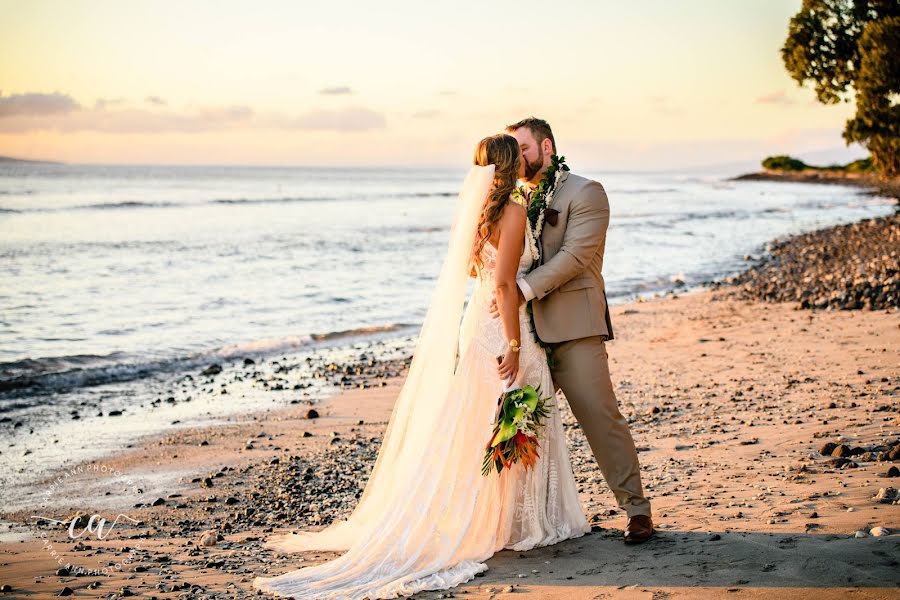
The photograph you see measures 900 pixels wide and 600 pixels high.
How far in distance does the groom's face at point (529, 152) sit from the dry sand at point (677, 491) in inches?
95.6

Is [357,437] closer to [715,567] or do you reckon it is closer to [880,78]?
[715,567]

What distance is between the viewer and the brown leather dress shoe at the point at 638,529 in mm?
5008

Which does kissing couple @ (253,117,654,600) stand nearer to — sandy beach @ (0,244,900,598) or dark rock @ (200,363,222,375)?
sandy beach @ (0,244,900,598)

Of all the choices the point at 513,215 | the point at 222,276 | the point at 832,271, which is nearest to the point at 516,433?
the point at 513,215

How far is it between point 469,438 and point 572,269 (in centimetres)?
126

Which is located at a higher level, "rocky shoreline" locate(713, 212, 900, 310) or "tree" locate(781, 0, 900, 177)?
"tree" locate(781, 0, 900, 177)

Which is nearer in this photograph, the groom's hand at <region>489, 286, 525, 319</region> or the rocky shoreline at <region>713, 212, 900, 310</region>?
the groom's hand at <region>489, 286, 525, 319</region>

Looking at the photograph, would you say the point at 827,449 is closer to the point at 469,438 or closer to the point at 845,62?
the point at 469,438

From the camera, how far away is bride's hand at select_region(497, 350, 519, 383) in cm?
518

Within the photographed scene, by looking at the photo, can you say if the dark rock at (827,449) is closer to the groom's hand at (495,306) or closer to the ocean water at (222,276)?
the groom's hand at (495,306)

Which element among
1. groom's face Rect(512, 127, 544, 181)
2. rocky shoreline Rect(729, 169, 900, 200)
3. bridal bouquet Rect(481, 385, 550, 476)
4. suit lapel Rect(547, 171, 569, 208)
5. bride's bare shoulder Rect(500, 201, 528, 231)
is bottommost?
bridal bouquet Rect(481, 385, 550, 476)

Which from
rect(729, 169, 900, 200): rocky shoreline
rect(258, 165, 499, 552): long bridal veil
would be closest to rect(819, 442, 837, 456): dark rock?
rect(258, 165, 499, 552): long bridal veil

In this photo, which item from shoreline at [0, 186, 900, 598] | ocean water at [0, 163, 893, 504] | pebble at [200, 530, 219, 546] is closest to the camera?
shoreline at [0, 186, 900, 598]

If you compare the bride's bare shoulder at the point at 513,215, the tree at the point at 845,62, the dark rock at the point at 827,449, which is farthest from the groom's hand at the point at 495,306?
the tree at the point at 845,62
